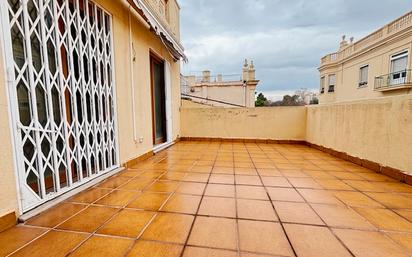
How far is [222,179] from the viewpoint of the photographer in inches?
90.9

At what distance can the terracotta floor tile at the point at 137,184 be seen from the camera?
203cm

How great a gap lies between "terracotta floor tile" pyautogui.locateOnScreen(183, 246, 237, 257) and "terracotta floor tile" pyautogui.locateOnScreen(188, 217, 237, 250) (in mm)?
36

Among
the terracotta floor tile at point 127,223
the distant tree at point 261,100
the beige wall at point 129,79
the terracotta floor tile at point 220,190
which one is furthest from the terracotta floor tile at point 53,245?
the distant tree at point 261,100

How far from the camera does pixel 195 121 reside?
5.69 meters

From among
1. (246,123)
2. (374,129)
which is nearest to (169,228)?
(374,129)

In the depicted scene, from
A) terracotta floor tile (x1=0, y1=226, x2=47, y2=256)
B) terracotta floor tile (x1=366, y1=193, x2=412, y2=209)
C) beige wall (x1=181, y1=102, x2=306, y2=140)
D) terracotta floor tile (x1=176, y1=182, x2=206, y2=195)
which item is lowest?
terracotta floor tile (x1=366, y1=193, x2=412, y2=209)

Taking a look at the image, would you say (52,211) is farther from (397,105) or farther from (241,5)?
(241,5)

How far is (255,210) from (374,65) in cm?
1408

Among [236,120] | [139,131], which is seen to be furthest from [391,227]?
[236,120]

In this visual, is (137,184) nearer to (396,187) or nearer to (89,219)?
(89,219)

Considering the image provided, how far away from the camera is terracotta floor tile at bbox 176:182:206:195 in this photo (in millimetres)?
1915

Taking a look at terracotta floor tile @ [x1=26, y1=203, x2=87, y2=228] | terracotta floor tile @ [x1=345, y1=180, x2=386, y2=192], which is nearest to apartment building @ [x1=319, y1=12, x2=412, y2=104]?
terracotta floor tile @ [x1=345, y1=180, x2=386, y2=192]

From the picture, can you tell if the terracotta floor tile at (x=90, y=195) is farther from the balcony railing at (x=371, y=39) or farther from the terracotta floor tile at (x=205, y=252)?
the balcony railing at (x=371, y=39)

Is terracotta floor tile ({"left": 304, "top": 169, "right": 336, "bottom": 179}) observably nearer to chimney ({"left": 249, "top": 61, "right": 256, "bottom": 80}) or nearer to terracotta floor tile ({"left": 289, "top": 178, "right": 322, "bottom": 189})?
terracotta floor tile ({"left": 289, "top": 178, "right": 322, "bottom": 189})
